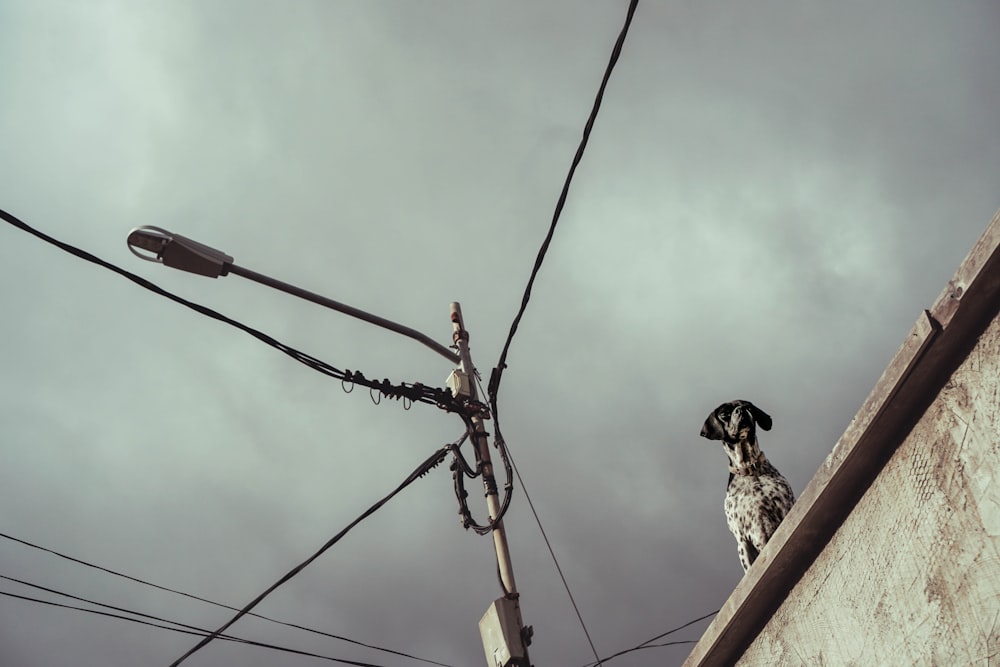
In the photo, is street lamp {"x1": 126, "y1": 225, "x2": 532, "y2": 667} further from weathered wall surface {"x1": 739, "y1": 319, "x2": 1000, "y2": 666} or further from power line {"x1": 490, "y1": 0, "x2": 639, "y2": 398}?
weathered wall surface {"x1": 739, "y1": 319, "x2": 1000, "y2": 666}

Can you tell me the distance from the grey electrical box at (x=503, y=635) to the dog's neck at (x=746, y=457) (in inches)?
129

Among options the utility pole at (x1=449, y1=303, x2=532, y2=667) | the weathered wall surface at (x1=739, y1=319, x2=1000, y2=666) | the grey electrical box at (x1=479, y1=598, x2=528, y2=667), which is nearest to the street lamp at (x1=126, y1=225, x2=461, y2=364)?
the utility pole at (x1=449, y1=303, x2=532, y2=667)

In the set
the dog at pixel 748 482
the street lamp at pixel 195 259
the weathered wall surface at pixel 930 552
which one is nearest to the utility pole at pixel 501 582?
the street lamp at pixel 195 259

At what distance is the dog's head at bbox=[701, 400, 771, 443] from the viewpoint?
5035 millimetres

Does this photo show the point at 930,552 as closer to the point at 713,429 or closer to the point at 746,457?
the point at 746,457

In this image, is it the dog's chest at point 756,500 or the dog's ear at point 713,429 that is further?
the dog's ear at point 713,429

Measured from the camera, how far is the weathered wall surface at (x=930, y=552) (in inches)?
112

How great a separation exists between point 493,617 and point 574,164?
14.1 ft

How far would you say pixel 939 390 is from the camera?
3078 millimetres

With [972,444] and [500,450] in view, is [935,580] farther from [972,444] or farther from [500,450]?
[500,450]

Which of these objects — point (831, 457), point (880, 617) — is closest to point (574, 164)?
point (831, 457)

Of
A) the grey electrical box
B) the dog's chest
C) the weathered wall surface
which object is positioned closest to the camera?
the weathered wall surface

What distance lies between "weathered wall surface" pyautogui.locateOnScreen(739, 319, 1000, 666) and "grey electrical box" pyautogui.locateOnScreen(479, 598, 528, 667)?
4.17 m

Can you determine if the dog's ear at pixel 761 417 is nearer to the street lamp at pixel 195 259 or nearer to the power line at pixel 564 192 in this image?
the power line at pixel 564 192
